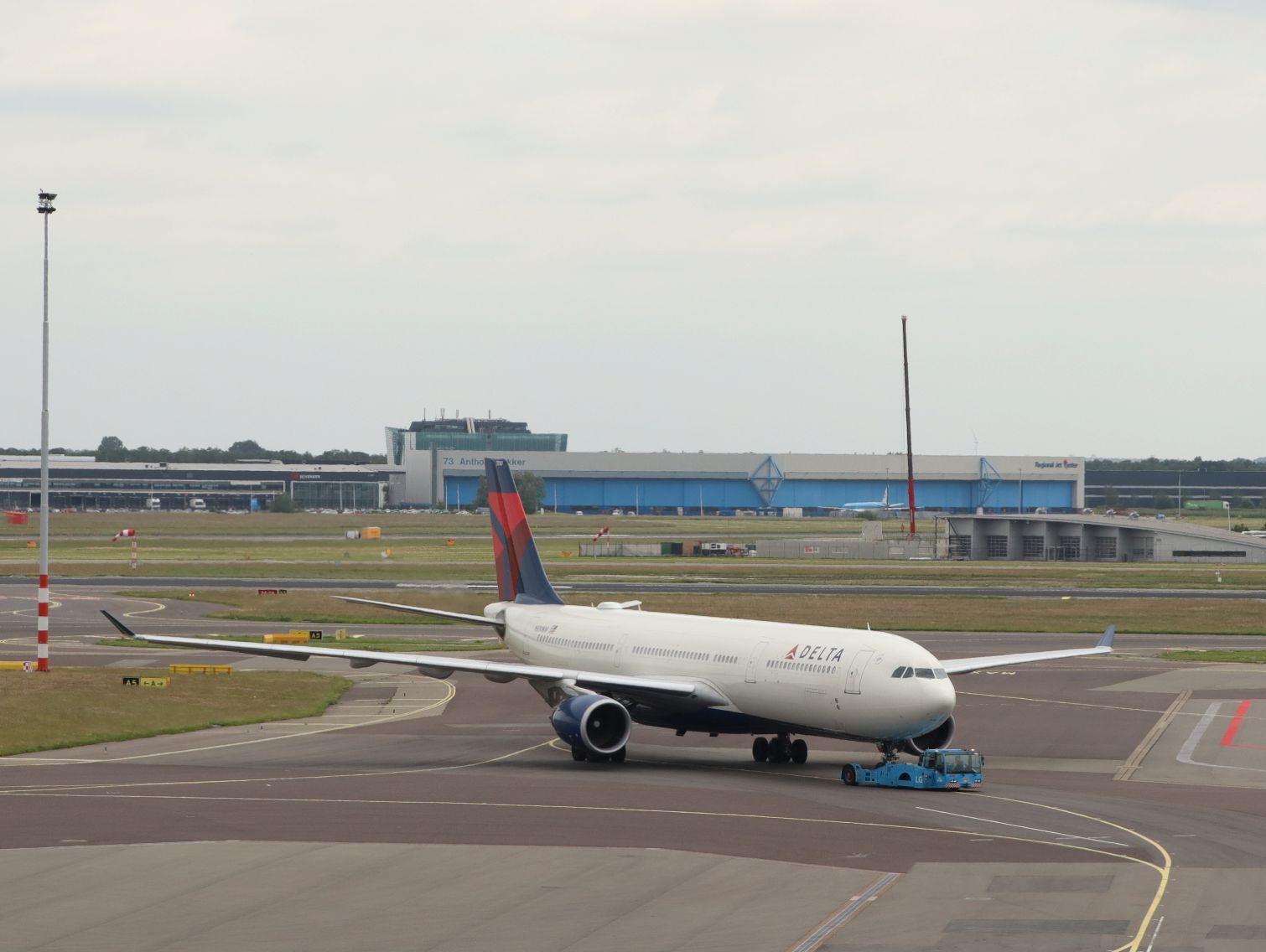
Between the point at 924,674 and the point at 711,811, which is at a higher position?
the point at 924,674

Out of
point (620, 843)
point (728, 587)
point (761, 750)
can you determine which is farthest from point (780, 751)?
point (728, 587)

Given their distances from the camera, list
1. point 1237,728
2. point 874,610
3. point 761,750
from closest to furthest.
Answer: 1. point 761,750
2. point 1237,728
3. point 874,610

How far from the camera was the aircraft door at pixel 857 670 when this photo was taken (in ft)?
128

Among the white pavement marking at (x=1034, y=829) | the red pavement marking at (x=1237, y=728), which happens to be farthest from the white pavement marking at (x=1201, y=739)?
the white pavement marking at (x=1034, y=829)

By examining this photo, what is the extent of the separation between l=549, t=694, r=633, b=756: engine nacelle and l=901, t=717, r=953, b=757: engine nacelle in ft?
23.7

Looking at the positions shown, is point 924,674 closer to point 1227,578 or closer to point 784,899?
point 784,899

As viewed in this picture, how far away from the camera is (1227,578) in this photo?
121 metres

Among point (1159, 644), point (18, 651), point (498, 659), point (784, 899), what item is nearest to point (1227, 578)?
point (1159, 644)

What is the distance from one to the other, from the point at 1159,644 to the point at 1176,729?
30.1 metres

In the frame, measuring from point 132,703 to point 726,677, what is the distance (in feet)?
67.4

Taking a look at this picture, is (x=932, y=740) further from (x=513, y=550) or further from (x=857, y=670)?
(x=513, y=550)

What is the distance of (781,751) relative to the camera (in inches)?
1705

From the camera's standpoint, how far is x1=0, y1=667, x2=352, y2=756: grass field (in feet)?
151

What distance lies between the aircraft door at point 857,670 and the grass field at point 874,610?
133 feet
